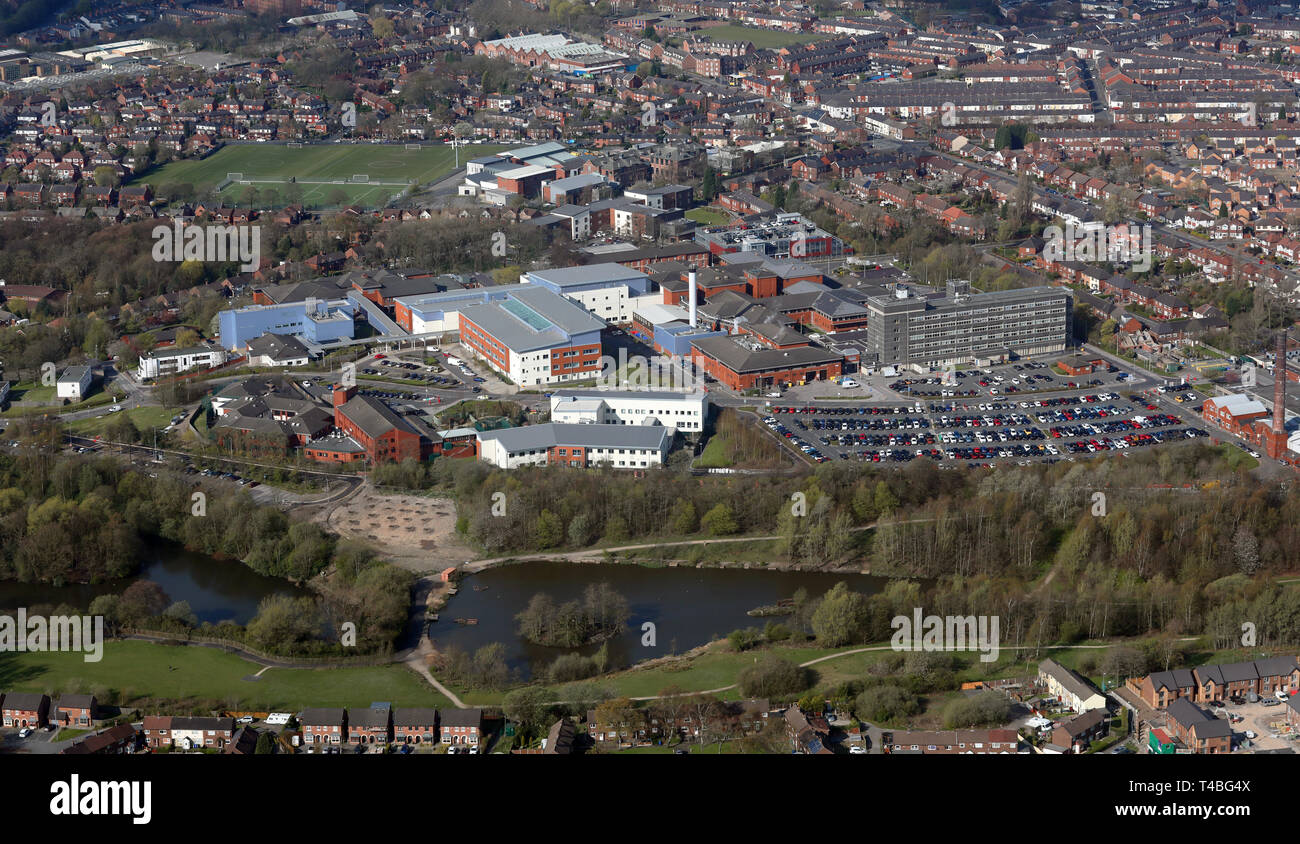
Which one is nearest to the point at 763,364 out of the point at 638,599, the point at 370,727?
the point at 638,599

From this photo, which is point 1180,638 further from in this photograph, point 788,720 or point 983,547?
point 788,720

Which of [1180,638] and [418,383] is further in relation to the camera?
[418,383]

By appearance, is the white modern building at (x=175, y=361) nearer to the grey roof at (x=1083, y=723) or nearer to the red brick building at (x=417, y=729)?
the red brick building at (x=417, y=729)

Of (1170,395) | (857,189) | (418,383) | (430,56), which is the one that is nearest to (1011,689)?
(1170,395)

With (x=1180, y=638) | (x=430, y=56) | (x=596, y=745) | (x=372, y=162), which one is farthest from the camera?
(x=430, y=56)

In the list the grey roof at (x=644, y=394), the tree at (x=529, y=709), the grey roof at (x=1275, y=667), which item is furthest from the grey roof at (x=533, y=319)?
the grey roof at (x=1275, y=667)

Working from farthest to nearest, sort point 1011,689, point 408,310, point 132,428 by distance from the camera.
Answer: point 408,310 < point 132,428 < point 1011,689
